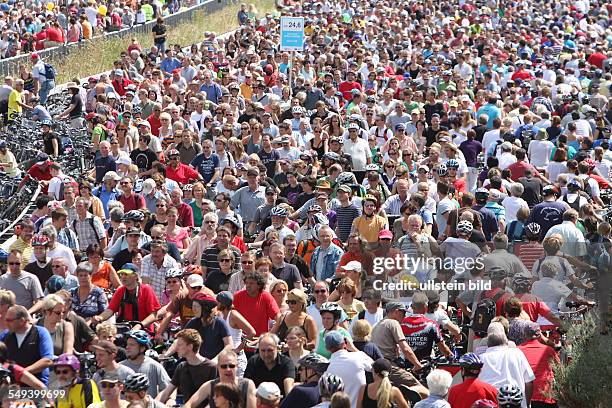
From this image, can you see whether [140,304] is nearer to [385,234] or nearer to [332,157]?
[385,234]

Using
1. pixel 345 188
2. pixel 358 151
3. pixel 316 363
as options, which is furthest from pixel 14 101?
pixel 316 363

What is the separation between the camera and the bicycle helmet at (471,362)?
12156 millimetres

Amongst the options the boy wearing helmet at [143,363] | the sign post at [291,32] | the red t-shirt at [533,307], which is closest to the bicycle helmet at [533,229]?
the red t-shirt at [533,307]

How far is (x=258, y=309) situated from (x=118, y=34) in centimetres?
2751

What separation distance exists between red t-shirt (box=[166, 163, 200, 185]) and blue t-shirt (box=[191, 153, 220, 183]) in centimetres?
50

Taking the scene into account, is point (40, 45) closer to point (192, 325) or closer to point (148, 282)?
point (148, 282)

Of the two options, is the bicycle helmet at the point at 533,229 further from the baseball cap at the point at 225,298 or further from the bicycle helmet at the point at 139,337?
the bicycle helmet at the point at 139,337

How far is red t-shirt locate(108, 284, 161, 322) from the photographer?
14617 millimetres

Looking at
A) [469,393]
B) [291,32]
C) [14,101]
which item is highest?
[469,393]

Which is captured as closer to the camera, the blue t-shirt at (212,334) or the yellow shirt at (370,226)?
the blue t-shirt at (212,334)

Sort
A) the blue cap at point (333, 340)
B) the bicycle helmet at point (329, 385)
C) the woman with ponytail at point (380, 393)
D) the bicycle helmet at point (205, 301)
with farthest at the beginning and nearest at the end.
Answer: the bicycle helmet at point (205, 301) → the blue cap at point (333, 340) → the woman with ponytail at point (380, 393) → the bicycle helmet at point (329, 385)

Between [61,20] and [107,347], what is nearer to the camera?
[107,347]

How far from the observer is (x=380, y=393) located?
1202cm

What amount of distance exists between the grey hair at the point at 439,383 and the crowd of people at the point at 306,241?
1 cm
